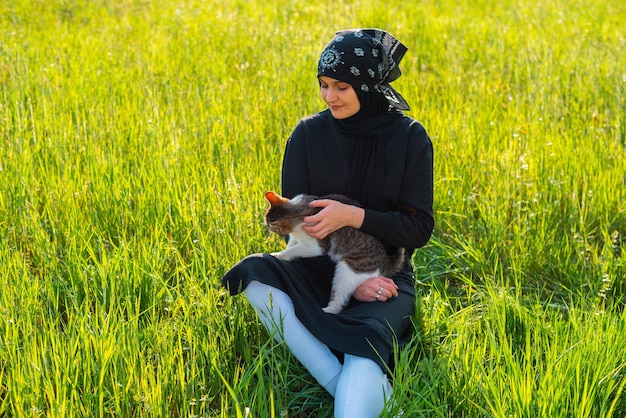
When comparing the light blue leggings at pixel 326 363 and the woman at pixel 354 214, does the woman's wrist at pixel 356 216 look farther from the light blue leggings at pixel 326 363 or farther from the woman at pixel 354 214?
the light blue leggings at pixel 326 363

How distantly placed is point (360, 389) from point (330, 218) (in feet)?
2.35

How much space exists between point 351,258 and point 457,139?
209 cm

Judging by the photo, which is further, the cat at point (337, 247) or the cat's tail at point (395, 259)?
the cat's tail at point (395, 259)

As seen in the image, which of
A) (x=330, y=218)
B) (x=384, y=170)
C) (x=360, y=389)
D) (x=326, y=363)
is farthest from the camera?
(x=384, y=170)

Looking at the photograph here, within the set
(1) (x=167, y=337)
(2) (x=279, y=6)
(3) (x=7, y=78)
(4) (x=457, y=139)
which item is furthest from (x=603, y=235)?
(2) (x=279, y=6)

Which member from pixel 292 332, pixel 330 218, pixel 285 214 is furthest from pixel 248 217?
pixel 292 332

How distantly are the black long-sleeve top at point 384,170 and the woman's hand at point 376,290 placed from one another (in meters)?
0.18

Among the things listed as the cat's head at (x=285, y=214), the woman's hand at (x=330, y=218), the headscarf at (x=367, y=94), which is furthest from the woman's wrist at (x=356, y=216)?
the headscarf at (x=367, y=94)

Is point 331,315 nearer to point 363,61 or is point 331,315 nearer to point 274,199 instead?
point 274,199

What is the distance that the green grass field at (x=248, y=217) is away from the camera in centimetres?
287

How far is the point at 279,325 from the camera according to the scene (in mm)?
3133

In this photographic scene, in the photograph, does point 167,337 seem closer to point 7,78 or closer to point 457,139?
point 457,139

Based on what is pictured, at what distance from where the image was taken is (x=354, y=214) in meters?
3.26

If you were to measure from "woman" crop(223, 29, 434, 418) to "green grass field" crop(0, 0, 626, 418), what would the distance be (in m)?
0.13
